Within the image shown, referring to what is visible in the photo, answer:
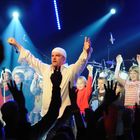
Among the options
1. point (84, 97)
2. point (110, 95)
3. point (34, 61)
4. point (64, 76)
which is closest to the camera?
point (110, 95)

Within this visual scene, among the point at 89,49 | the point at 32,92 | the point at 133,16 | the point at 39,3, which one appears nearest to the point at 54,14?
the point at 39,3

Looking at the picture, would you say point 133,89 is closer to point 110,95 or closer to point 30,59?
point 30,59

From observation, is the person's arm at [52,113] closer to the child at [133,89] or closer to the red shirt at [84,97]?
the red shirt at [84,97]

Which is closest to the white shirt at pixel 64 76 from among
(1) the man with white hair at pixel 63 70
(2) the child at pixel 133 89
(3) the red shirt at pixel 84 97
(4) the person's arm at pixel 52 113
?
(1) the man with white hair at pixel 63 70

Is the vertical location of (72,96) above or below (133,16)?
below

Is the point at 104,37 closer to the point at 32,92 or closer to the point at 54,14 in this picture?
the point at 54,14

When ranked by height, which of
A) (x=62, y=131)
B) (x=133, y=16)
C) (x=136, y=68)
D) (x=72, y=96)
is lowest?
(x=62, y=131)

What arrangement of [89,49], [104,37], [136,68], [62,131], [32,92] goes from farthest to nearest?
[104,37] < [32,92] < [136,68] < [89,49] < [62,131]

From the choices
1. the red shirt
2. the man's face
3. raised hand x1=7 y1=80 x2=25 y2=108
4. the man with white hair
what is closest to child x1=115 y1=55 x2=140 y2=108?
the red shirt

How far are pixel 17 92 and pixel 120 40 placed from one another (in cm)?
680

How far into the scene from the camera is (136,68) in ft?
21.8

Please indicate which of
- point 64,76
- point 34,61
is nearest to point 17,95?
point 64,76

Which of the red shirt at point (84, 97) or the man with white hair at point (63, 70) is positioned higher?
the man with white hair at point (63, 70)

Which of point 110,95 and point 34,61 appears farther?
point 34,61
